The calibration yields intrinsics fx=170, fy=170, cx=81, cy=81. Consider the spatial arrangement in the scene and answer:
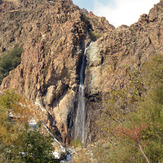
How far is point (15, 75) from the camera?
29.3 meters

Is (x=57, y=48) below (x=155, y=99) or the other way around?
the other way around

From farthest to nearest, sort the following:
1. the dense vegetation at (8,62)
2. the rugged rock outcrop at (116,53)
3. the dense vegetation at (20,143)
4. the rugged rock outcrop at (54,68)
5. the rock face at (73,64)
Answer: the dense vegetation at (8,62) < the rugged rock outcrop at (54,68) < the rock face at (73,64) < the rugged rock outcrop at (116,53) < the dense vegetation at (20,143)

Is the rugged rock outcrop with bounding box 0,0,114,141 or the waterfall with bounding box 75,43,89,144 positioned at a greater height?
the rugged rock outcrop with bounding box 0,0,114,141

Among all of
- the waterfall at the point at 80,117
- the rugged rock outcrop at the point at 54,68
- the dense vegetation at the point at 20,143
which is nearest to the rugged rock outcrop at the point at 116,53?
the waterfall at the point at 80,117

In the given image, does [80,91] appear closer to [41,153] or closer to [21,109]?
[21,109]

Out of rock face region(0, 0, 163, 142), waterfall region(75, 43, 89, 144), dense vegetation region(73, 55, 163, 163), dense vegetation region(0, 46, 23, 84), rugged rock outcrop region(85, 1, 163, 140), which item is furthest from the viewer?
dense vegetation region(0, 46, 23, 84)

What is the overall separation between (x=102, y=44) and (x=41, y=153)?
20887 millimetres

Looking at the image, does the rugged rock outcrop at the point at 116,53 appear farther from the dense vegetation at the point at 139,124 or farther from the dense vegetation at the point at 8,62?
the dense vegetation at the point at 8,62

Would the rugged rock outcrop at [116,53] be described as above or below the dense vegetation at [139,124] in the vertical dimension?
above

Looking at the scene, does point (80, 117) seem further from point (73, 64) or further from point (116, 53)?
point (116, 53)

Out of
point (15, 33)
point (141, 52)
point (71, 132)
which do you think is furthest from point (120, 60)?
point (15, 33)

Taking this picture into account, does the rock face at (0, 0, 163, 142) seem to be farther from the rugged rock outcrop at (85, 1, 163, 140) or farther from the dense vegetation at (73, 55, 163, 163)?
the dense vegetation at (73, 55, 163, 163)

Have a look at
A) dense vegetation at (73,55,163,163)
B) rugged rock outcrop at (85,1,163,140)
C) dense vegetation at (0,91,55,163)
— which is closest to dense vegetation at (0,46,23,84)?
rugged rock outcrop at (85,1,163,140)

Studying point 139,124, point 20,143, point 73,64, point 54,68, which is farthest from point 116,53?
point 20,143
